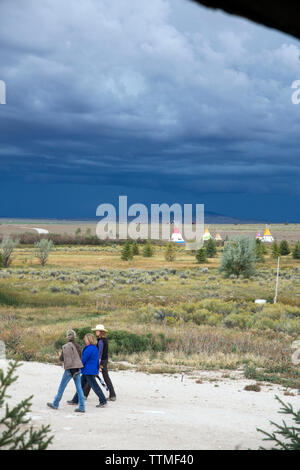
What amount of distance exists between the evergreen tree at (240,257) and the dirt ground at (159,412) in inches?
1364

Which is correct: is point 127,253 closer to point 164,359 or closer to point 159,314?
point 159,314

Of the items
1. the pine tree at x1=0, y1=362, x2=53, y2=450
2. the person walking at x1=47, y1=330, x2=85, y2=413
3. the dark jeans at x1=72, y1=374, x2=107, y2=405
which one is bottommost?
the dark jeans at x1=72, y1=374, x2=107, y2=405

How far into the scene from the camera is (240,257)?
49531 mm

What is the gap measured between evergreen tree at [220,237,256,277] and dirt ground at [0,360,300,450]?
114ft

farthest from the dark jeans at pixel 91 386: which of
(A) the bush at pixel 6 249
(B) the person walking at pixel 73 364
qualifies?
(A) the bush at pixel 6 249

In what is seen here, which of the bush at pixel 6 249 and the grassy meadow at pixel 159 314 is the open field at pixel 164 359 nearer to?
the grassy meadow at pixel 159 314

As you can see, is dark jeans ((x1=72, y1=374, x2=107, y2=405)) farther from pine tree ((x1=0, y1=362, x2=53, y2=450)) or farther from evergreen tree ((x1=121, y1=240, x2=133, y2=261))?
evergreen tree ((x1=121, y1=240, x2=133, y2=261))

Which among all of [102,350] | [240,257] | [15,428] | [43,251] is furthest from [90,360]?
[43,251]

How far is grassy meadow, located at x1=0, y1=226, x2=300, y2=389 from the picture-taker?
17109 millimetres

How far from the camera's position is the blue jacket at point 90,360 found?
10242mm

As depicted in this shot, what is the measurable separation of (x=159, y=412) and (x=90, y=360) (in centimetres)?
189

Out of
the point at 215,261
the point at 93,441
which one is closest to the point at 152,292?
the point at 215,261

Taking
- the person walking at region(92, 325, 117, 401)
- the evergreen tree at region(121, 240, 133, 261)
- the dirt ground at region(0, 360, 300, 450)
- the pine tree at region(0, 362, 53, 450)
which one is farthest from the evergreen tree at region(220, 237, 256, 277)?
the pine tree at region(0, 362, 53, 450)

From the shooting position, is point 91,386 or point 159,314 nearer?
point 91,386
